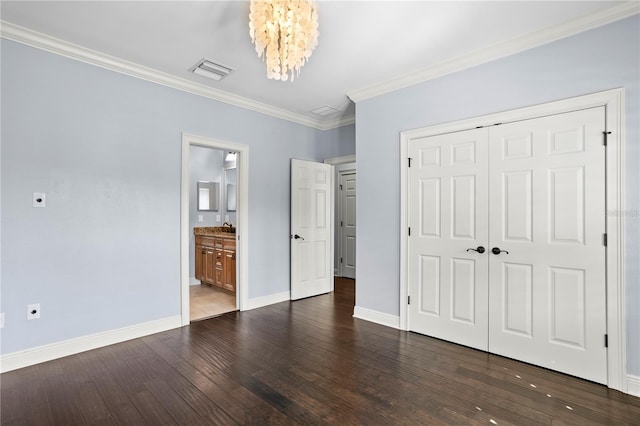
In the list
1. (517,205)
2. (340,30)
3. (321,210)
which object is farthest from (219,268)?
(517,205)

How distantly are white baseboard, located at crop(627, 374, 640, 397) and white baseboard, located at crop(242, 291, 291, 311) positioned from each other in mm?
3609

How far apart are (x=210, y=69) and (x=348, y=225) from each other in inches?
153

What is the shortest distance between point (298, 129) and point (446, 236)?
9.22 feet

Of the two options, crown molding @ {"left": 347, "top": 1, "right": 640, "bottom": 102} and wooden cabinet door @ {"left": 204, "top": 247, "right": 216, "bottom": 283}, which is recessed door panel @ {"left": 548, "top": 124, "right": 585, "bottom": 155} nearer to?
crown molding @ {"left": 347, "top": 1, "right": 640, "bottom": 102}

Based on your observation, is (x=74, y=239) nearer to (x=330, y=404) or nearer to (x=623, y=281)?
(x=330, y=404)

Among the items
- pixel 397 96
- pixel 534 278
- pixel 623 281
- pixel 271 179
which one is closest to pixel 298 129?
pixel 271 179

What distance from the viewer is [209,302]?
14.9 feet

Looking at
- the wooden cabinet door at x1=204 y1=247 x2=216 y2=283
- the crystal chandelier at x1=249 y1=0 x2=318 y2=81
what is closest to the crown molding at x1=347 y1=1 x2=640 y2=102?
the crystal chandelier at x1=249 y1=0 x2=318 y2=81

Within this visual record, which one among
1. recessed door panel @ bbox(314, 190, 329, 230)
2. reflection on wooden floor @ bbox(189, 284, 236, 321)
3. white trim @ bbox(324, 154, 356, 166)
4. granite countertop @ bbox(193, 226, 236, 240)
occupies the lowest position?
reflection on wooden floor @ bbox(189, 284, 236, 321)

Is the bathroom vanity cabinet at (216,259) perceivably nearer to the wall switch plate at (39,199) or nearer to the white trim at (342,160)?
the white trim at (342,160)

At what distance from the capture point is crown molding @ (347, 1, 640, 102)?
233 centimetres

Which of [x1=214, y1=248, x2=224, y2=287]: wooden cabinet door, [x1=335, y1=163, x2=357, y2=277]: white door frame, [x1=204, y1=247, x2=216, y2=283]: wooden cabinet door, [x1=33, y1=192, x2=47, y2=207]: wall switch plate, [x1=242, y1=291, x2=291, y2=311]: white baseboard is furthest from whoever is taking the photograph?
[x1=335, y1=163, x2=357, y2=277]: white door frame

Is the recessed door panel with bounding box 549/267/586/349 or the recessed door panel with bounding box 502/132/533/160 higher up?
the recessed door panel with bounding box 502/132/533/160

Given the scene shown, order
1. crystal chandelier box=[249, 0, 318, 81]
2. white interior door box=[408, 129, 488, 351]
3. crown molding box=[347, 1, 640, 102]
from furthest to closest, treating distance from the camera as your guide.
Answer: white interior door box=[408, 129, 488, 351] → crown molding box=[347, 1, 640, 102] → crystal chandelier box=[249, 0, 318, 81]
